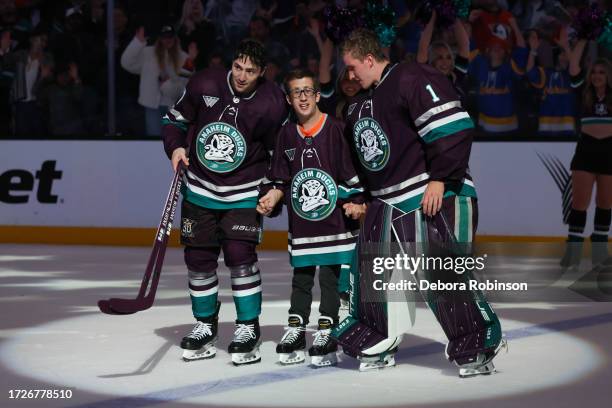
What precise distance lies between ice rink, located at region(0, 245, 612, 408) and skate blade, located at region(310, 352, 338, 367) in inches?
1.8

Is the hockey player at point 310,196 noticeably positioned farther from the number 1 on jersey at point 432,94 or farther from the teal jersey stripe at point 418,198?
the number 1 on jersey at point 432,94

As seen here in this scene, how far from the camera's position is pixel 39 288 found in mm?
8352

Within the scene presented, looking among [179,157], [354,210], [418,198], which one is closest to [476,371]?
[418,198]

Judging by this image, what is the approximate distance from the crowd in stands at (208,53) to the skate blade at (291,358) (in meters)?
5.35

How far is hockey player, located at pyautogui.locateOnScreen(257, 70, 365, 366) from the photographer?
5.43m

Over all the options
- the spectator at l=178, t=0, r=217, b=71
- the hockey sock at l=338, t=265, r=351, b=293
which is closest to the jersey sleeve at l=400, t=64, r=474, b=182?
the hockey sock at l=338, t=265, r=351, b=293

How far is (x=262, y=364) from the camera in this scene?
5465 millimetres

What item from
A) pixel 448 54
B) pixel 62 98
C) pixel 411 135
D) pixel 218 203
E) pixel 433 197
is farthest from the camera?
pixel 62 98

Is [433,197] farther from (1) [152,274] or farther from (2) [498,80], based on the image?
(2) [498,80]

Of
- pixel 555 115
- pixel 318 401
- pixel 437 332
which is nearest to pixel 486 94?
pixel 555 115

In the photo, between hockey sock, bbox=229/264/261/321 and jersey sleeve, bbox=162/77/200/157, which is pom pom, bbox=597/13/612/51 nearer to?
jersey sleeve, bbox=162/77/200/157

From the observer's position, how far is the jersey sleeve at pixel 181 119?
562 cm

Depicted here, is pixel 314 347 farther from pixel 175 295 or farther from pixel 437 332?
pixel 175 295

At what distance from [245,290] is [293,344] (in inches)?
13.3
